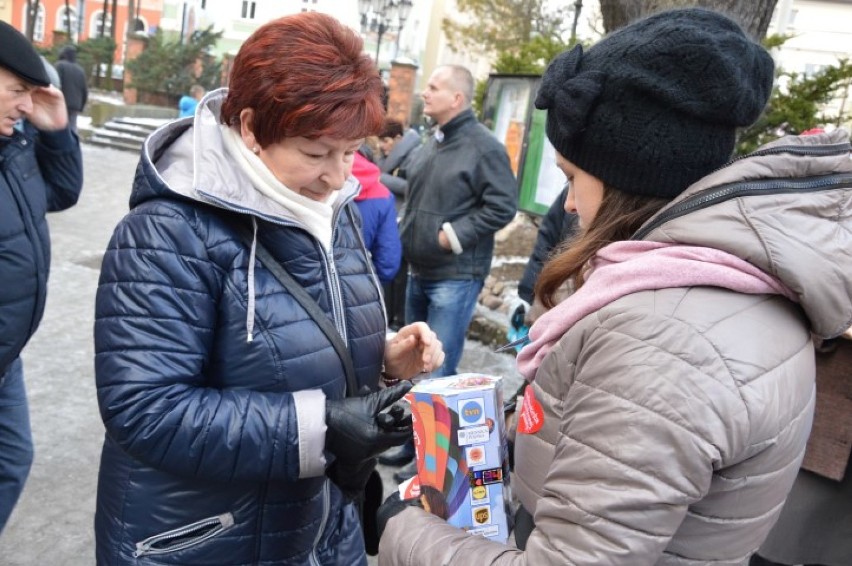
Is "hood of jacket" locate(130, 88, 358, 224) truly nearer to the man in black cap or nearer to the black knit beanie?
the black knit beanie

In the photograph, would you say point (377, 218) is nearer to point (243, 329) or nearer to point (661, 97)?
point (243, 329)

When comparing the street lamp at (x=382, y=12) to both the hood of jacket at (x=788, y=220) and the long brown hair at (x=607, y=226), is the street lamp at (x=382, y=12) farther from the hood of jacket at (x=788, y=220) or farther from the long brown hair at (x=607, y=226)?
the hood of jacket at (x=788, y=220)

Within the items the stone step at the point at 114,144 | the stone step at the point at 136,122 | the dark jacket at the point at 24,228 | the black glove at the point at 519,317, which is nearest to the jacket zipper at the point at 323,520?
the dark jacket at the point at 24,228

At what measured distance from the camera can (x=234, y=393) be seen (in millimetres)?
1554

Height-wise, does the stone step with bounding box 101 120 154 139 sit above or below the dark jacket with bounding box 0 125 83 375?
below

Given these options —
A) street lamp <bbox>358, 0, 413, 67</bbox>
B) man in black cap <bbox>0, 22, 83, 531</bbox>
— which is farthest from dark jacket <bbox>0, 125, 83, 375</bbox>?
street lamp <bbox>358, 0, 413, 67</bbox>

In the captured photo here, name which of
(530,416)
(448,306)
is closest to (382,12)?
(448,306)

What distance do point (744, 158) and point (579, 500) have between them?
0.59 m

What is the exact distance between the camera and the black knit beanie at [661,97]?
1123 millimetres

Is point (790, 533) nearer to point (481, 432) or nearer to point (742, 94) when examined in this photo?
point (481, 432)

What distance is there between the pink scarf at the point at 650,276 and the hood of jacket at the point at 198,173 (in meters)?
0.71

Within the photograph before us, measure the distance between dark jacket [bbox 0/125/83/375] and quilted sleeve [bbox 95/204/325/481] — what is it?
1.03 meters

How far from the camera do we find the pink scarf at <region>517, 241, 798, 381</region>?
1059 mm

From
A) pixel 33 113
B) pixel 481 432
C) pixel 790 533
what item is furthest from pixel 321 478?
pixel 33 113
